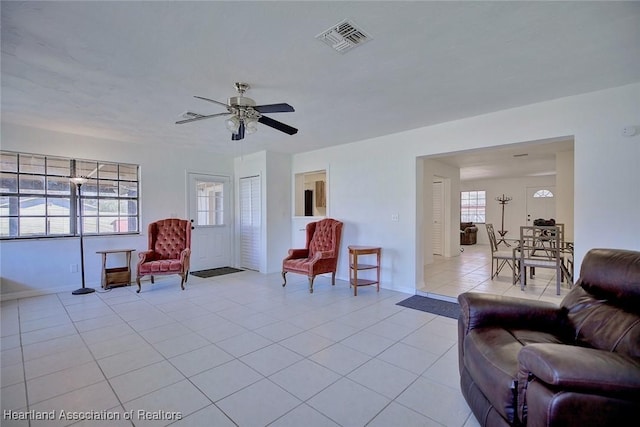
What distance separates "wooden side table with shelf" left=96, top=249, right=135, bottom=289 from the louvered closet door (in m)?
2.08

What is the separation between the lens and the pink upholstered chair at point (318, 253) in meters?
4.63

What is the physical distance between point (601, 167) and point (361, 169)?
299 centimetres

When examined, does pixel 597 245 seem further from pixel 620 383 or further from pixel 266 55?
pixel 266 55

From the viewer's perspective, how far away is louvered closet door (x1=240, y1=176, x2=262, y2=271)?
602cm

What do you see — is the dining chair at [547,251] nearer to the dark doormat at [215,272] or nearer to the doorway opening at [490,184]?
the doorway opening at [490,184]

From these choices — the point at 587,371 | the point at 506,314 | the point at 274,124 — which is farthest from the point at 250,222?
the point at 587,371

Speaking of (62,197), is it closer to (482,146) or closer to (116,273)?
(116,273)

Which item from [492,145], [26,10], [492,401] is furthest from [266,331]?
[492,145]

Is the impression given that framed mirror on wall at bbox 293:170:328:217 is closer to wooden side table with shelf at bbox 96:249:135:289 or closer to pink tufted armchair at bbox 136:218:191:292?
pink tufted armchair at bbox 136:218:191:292

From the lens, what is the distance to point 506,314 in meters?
1.93

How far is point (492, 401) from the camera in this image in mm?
1492

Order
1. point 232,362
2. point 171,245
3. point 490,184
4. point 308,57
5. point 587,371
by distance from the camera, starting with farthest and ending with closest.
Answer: point 490,184 → point 171,245 → point 232,362 → point 308,57 → point 587,371

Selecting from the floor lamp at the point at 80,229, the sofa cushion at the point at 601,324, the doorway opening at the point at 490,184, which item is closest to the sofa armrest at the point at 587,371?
the sofa cushion at the point at 601,324

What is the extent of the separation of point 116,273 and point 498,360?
17.4ft
